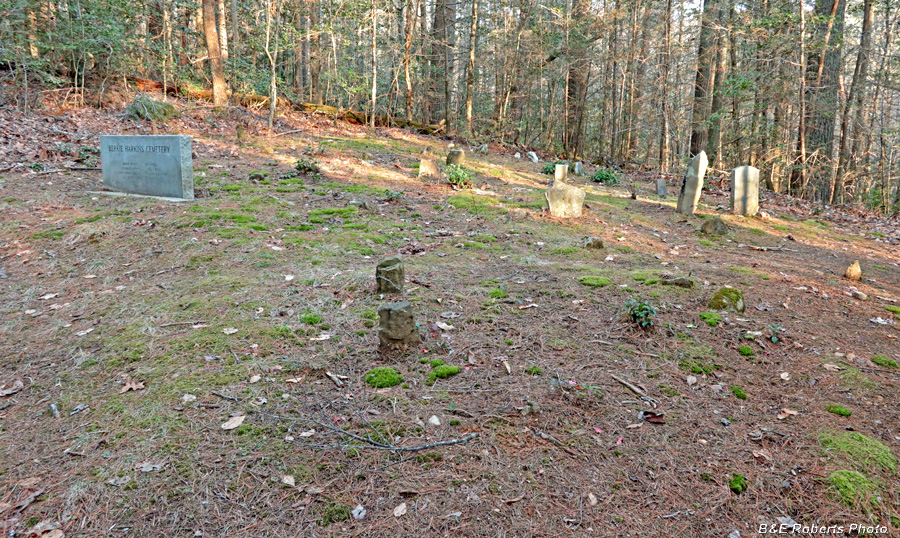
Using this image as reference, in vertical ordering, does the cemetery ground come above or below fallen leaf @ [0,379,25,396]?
above

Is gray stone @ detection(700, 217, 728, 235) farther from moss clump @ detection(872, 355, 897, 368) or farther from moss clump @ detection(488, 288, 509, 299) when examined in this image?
moss clump @ detection(488, 288, 509, 299)

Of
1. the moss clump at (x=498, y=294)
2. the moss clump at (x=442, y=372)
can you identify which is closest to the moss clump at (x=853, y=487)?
the moss clump at (x=442, y=372)

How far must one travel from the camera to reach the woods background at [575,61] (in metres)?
11.7

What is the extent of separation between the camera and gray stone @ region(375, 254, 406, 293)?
4.71 meters

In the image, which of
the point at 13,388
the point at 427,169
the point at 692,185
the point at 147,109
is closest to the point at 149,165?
the point at 427,169

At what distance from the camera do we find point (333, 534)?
7.64 ft

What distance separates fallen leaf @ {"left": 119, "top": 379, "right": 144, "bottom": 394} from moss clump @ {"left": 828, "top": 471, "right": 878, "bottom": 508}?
4.36m

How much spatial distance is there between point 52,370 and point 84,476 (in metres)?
1.51

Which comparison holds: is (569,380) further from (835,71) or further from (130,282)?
(835,71)

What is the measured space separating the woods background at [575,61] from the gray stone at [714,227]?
209 inches

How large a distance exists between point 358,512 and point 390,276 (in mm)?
2552

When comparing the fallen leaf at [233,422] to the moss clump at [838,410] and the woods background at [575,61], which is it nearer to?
the moss clump at [838,410]

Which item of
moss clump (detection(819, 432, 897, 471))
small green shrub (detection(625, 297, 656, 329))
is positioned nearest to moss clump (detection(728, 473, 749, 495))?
moss clump (detection(819, 432, 897, 471))

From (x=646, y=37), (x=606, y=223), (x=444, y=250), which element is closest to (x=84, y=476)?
(x=444, y=250)
